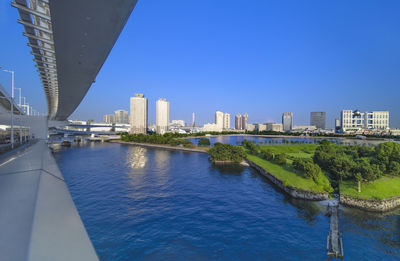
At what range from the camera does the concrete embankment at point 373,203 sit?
16188mm

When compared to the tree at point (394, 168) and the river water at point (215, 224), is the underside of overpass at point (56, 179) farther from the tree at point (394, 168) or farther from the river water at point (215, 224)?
the tree at point (394, 168)

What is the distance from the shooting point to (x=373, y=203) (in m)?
16.3

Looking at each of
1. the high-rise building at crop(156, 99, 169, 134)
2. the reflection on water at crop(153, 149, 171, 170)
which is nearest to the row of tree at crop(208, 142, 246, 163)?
the reflection on water at crop(153, 149, 171, 170)

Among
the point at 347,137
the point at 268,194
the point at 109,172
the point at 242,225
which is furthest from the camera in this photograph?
the point at 347,137

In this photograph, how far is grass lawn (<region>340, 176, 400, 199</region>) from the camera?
1689 centimetres

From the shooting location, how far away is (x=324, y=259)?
35.0 feet

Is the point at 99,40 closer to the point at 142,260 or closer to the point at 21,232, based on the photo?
the point at 21,232

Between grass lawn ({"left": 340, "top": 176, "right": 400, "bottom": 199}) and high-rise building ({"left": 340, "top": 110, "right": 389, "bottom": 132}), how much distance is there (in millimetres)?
112929

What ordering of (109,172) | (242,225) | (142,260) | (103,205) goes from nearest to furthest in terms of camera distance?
(142,260), (242,225), (103,205), (109,172)

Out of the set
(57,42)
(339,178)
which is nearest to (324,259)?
(339,178)

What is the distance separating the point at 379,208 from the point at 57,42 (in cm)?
2396

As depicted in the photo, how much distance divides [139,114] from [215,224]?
121655mm

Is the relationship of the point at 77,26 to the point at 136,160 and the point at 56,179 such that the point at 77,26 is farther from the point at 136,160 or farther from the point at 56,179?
the point at 136,160

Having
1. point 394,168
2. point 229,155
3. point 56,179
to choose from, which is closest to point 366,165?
point 394,168
